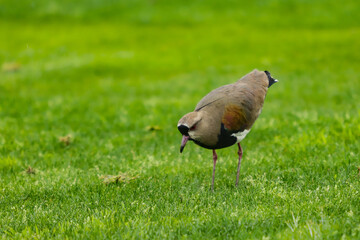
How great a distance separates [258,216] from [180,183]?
2034mm

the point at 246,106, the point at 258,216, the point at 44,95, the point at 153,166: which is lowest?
the point at 44,95

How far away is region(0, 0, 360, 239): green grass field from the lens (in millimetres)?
5242

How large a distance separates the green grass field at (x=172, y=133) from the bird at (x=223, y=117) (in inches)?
30.9

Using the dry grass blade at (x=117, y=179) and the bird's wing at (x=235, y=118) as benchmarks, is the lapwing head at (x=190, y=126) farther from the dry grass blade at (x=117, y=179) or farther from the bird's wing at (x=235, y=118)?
the dry grass blade at (x=117, y=179)

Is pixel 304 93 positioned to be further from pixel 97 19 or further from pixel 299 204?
pixel 97 19

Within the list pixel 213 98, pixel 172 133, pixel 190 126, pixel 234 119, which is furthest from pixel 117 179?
pixel 172 133

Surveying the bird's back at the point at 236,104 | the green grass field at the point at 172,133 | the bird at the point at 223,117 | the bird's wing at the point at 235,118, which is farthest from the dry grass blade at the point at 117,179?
the bird's wing at the point at 235,118

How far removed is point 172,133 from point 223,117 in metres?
4.93

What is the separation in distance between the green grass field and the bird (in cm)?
78

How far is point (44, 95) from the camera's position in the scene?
17.1 metres

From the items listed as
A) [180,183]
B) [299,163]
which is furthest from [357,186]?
[180,183]

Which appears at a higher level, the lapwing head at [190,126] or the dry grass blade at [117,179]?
the lapwing head at [190,126]

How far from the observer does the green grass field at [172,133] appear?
5242 mm

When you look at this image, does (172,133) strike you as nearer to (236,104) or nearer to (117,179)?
(117,179)
